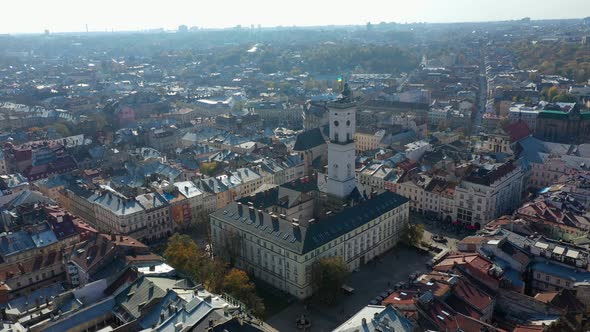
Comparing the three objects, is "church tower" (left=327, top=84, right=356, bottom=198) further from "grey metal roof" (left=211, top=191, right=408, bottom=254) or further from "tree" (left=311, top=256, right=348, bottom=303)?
"tree" (left=311, top=256, right=348, bottom=303)

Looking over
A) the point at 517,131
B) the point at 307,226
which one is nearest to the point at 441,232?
the point at 307,226

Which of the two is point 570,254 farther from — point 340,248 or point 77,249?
point 77,249

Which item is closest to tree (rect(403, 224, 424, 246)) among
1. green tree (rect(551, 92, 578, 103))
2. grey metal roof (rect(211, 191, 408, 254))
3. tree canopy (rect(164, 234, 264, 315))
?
grey metal roof (rect(211, 191, 408, 254))

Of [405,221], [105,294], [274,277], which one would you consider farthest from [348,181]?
[105,294]

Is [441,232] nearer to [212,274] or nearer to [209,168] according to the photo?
[212,274]

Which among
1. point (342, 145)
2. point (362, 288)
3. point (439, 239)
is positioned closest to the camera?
point (362, 288)

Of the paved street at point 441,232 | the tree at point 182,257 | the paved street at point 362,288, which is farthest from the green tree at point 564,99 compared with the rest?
the tree at point 182,257
